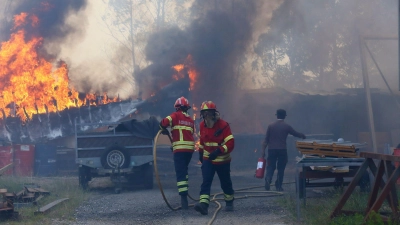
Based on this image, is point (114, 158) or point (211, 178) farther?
point (114, 158)

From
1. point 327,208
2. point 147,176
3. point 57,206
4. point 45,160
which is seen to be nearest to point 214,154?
point 327,208

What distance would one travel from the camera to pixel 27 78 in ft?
58.3

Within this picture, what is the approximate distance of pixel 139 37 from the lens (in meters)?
25.5

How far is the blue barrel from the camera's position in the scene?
52.0 feet

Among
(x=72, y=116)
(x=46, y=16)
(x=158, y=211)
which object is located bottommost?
(x=158, y=211)

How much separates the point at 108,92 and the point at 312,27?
10.0 m

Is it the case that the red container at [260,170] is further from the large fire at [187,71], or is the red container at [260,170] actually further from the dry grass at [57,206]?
the large fire at [187,71]

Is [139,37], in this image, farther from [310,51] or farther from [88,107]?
[310,51]

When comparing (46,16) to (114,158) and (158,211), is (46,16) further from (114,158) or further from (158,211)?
(158,211)

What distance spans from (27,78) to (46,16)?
265 cm

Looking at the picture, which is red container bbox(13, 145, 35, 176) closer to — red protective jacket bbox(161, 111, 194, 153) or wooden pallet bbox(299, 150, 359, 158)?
red protective jacket bbox(161, 111, 194, 153)

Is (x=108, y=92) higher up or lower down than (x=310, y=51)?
lower down

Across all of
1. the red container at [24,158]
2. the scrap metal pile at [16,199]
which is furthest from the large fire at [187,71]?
the scrap metal pile at [16,199]

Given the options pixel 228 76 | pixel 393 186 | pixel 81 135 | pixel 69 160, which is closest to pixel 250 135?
pixel 228 76
